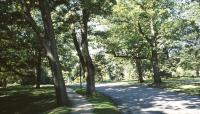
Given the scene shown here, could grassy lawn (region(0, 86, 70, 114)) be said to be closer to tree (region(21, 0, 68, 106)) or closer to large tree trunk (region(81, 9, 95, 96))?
tree (region(21, 0, 68, 106))

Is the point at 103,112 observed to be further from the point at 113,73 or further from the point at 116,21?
the point at 113,73

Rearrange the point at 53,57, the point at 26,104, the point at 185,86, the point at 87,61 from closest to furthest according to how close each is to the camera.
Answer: the point at 53,57, the point at 87,61, the point at 26,104, the point at 185,86

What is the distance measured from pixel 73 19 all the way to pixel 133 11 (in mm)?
14927

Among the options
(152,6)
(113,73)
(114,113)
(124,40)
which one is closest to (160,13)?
(152,6)

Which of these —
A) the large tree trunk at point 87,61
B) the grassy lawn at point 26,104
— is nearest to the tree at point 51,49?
the grassy lawn at point 26,104

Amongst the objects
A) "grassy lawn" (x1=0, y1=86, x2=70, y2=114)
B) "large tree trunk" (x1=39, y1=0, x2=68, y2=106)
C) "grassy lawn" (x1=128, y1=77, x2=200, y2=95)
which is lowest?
"grassy lawn" (x1=0, y1=86, x2=70, y2=114)

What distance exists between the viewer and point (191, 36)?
46031 mm

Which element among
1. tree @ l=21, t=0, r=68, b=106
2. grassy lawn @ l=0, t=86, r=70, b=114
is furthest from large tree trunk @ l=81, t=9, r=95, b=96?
tree @ l=21, t=0, r=68, b=106

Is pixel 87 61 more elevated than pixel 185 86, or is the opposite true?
pixel 87 61

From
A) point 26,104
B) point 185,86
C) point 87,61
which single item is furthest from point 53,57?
point 185,86

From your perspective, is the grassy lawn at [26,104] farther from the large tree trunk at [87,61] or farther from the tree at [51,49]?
the large tree trunk at [87,61]

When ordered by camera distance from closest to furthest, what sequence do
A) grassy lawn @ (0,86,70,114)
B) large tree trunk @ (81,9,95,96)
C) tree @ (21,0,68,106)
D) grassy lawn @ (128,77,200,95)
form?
tree @ (21,0,68,106) < grassy lawn @ (0,86,70,114) < large tree trunk @ (81,9,95,96) < grassy lawn @ (128,77,200,95)

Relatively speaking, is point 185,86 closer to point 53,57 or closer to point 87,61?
point 87,61

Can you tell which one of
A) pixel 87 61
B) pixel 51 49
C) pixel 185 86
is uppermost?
pixel 51 49
